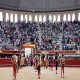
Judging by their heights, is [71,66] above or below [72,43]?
below

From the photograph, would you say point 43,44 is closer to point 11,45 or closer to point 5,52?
point 11,45

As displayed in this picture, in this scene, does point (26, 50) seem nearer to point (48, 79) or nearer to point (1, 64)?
point (1, 64)

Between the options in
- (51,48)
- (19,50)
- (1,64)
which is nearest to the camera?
(1,64)

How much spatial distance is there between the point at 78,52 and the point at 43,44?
33.2 feet

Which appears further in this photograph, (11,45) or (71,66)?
(11,45)

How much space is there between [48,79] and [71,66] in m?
18.6

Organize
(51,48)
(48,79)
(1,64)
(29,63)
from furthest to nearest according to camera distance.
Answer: (51,48) → (29,63) → (1,64) → (48,79)

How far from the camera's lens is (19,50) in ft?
145

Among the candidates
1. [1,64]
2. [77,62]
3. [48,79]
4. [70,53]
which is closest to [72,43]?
[70,53]

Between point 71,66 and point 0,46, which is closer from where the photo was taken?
point 71,66

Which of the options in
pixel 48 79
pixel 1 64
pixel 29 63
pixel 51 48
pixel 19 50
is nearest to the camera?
pixel 48 79

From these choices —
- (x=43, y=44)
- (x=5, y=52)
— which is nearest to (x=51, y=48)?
(x=43, y=44)

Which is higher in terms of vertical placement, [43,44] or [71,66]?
[43,44]

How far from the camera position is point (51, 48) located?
1863 inches
